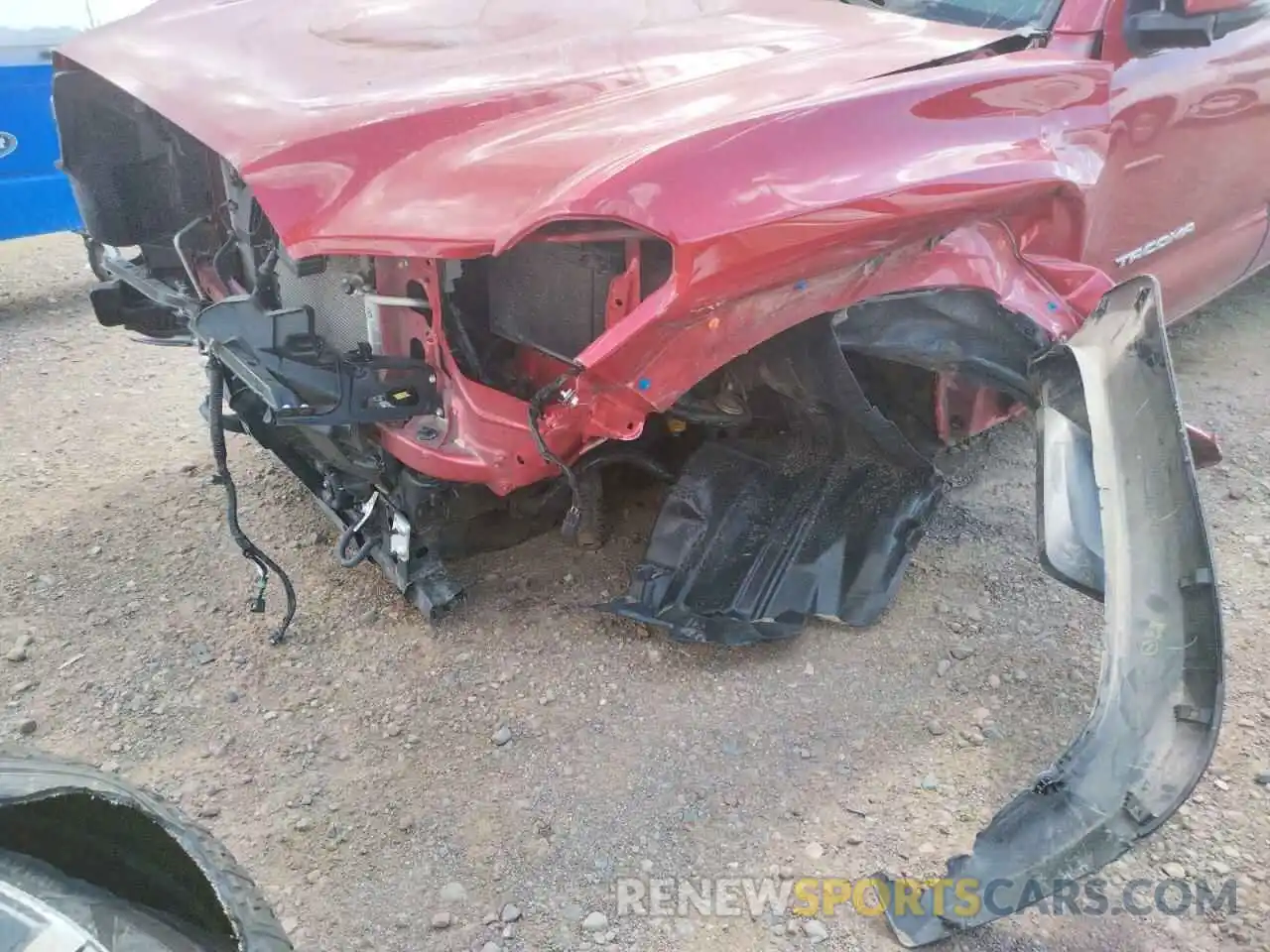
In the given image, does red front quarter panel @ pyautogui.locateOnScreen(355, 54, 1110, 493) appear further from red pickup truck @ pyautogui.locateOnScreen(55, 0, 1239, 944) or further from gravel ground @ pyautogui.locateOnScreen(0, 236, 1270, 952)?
gravel ground @ pyautogui.locateOnScreen(0, 236, 1270, 952)

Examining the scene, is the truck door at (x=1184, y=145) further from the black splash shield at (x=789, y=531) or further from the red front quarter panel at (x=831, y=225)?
the black splash shield at (x=789, y=531)

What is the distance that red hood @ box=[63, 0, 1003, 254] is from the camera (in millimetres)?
1954

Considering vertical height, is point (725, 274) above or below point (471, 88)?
below

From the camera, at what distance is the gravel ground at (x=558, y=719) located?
6.62ft

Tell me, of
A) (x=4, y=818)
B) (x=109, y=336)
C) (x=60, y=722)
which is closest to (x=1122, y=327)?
(x=4, y=818)

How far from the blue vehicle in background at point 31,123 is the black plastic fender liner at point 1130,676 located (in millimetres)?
4255

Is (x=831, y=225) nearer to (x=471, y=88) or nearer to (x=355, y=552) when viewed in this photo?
(x=471, y=88)

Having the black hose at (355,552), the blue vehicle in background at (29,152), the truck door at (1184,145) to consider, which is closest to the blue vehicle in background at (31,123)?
the blue vehicle in background at (29,152)

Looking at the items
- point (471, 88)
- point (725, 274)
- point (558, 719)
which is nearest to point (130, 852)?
point (558, 719)

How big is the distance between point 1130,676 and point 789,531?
96cm

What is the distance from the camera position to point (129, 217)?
9.96ft

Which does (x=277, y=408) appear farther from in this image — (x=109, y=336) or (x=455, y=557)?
(x=109, y=336)

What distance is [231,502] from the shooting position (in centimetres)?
251

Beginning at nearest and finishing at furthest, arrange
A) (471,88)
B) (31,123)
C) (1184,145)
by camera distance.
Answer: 1. (471,88)
2. (1184,145)
3. (31,123)
